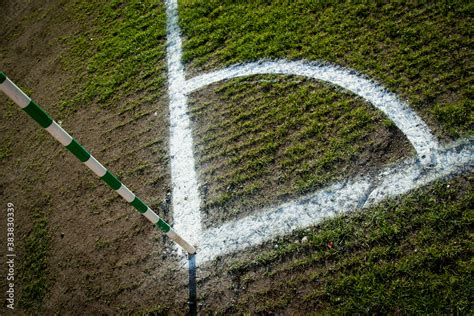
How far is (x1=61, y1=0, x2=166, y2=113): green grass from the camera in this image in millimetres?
5500

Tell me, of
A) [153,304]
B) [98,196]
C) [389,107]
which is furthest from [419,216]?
[98,196]

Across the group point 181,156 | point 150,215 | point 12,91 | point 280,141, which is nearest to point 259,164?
point 280,141

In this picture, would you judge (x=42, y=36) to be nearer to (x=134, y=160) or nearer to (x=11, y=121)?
(x=11, y=121)

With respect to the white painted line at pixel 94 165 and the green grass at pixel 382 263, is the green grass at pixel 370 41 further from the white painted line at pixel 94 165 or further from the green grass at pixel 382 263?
the white painted line at pixel 94 165

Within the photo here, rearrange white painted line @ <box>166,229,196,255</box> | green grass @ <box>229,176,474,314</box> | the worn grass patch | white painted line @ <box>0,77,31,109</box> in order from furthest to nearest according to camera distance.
Result: 1. the worn grass patch
2. white painted line @ <box>166,229,196,255</box>
3. green grass @ <box>229,176,474,314</box>
4. white painted line @ <box>0,77,31,109</box>

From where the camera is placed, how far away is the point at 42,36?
7578 millimetres

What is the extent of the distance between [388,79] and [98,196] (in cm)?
378

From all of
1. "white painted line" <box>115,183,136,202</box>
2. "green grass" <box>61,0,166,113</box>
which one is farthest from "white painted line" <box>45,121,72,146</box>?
"green grass" <box>61,0,166,113</box>

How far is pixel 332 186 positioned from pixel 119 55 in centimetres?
428

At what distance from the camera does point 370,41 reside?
177 inches

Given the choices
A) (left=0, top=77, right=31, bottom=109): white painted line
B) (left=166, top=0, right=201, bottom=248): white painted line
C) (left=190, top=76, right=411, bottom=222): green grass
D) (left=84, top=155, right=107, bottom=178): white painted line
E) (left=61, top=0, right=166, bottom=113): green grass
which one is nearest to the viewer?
(left=0, top=77, right=31, bottom=109): white painted line

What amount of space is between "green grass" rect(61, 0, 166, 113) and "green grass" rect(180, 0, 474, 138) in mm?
605

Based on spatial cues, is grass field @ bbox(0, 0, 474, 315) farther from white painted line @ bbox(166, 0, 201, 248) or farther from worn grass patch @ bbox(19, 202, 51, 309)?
white painted line @ bbox(166, 0, 201, 248)

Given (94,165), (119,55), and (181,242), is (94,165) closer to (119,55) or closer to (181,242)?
(181,242)
